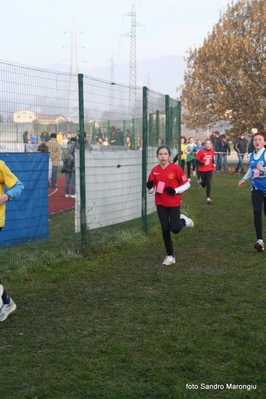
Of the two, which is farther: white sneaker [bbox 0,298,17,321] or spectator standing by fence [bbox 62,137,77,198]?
spectator standing by fence [bbox 62,137,77,198]

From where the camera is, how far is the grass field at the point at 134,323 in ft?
15.1

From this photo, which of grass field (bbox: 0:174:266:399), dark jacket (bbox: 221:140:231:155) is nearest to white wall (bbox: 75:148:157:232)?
grass field (bbox: 0:174:266:399)

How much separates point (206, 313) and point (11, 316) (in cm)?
199

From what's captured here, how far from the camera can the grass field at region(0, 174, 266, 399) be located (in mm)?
4590

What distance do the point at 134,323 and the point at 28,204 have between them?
316cm

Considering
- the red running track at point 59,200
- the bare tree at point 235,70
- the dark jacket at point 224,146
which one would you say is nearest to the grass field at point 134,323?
the red running track at point 59,200

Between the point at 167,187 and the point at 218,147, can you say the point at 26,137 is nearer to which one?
the point at 167,187

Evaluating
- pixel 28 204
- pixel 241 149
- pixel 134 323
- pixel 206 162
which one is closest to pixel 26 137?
pixel 28 204

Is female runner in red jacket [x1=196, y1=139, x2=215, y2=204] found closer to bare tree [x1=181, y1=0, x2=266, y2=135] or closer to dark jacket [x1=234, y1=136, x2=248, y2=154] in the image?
dark jacket [x1=234, y1=136, x2=248, y2=154]

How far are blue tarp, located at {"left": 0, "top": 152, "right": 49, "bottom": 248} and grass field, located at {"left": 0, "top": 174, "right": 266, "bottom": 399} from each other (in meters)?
0.39

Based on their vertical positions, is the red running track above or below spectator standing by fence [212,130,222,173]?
below

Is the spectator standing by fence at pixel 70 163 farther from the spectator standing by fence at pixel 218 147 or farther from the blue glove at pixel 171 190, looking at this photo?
the spectator standing by fence at pixel 218 147

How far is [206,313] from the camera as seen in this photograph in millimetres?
6352

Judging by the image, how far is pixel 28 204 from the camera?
8.63 metres
